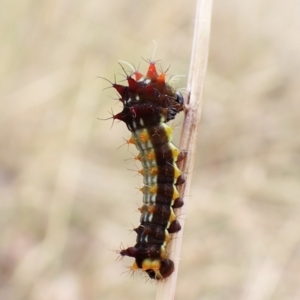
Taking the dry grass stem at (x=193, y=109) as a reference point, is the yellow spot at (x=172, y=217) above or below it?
below

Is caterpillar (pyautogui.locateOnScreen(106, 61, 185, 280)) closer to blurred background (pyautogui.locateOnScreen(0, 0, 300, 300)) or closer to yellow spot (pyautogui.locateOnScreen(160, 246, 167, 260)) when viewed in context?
Answer: yellow spot (pyautogui.locateOnScreen(160, 246, 167, 260))

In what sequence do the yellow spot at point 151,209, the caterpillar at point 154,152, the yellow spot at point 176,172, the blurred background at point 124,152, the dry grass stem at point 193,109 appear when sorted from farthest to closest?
the blurred background at point 124,152
the yellow spot at point 151,209
the caterpillar at point 154,152
the yellow spot at point 176,172
the dry grass stem at point 193,109

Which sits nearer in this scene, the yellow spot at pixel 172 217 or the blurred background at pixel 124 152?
the yellow spot at pixel 172 217

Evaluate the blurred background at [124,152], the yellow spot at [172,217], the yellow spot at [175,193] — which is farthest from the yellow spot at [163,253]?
the blurred background at [124,152]

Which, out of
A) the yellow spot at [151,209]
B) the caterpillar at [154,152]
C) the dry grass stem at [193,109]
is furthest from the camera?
the yellow spot at [151,209]

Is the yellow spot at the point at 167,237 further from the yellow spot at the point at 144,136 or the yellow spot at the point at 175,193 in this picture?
the yellow spot at the point at 144,136

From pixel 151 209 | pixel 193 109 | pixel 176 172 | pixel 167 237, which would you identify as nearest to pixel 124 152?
pixel 151 209

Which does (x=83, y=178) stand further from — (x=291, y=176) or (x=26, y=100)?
(x=291, y=176)

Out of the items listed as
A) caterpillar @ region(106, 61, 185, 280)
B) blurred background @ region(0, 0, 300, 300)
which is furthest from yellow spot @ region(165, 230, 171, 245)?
blurred background @ region(0, 0, 300, 300)
